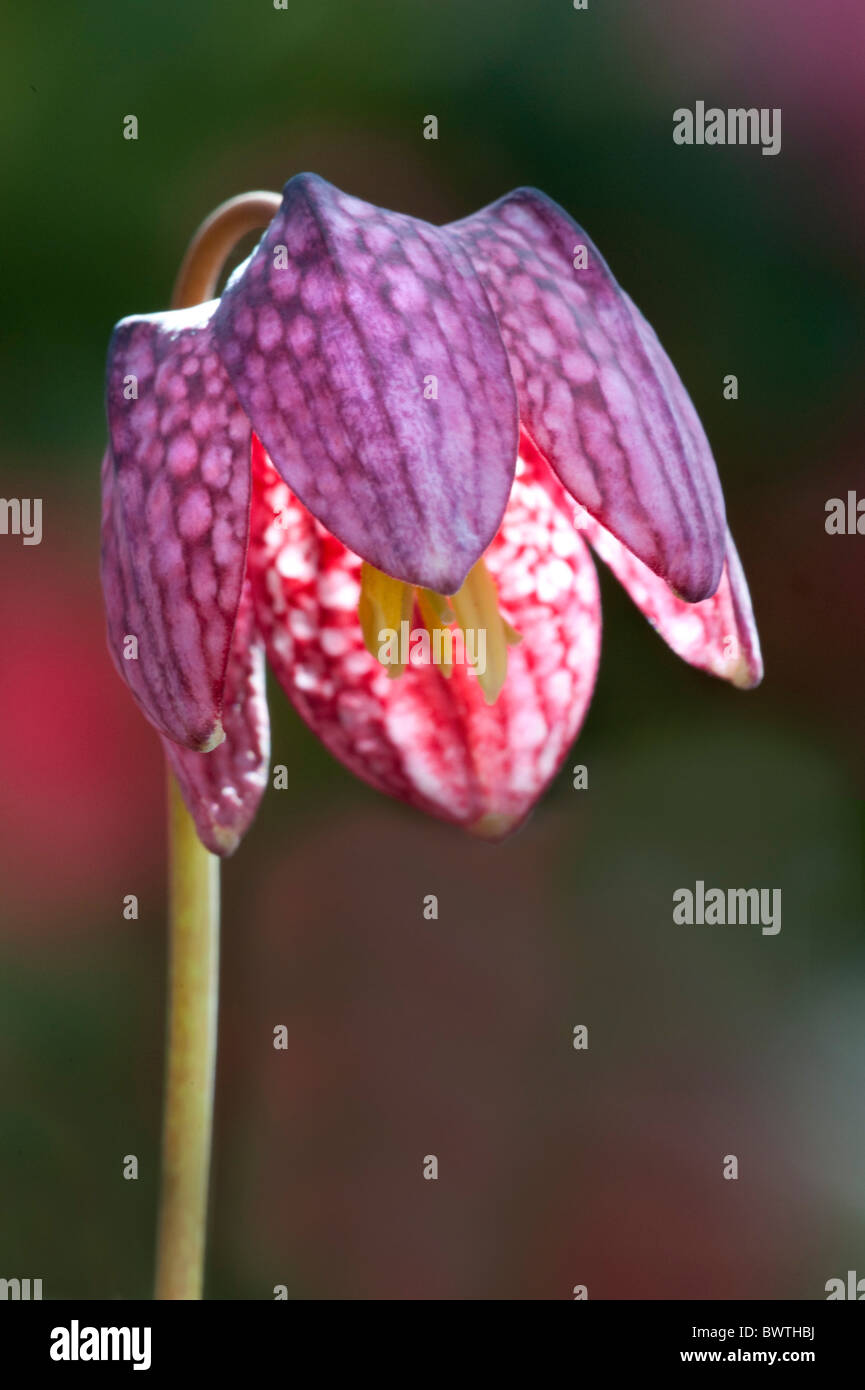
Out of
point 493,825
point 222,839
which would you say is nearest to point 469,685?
point 493,825

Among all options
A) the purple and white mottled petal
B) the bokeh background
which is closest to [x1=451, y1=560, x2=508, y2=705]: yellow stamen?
the purple and white mottled petal

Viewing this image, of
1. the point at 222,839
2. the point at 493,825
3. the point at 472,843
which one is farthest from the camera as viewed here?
the point at 472,843

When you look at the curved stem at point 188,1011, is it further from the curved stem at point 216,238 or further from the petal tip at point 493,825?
the petal tip at point 493,825

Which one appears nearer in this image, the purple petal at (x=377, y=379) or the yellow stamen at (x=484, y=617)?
the purple petal at (x=377, y=379)

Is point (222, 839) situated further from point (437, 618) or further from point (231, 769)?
point (437, 618)

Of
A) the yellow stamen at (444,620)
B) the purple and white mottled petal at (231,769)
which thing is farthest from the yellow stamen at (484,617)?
the purple and white mottled petal at (231,769)

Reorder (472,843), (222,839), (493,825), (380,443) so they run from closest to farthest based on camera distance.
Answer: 1. (380,443)
2. (222,839)
3. (493,825)
4. (472,843)

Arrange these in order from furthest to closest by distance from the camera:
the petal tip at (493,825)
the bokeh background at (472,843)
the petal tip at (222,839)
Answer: the bokeh background at (472,843)
the petal tip at (493,825)
the petal tip at (222,839)

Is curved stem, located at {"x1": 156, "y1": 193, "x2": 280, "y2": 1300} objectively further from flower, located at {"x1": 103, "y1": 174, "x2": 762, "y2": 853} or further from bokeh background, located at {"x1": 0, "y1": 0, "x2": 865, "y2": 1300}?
bokeh background, located at {"x1": 0, "y1": 0, "x2": 865, "y2": 1300}
